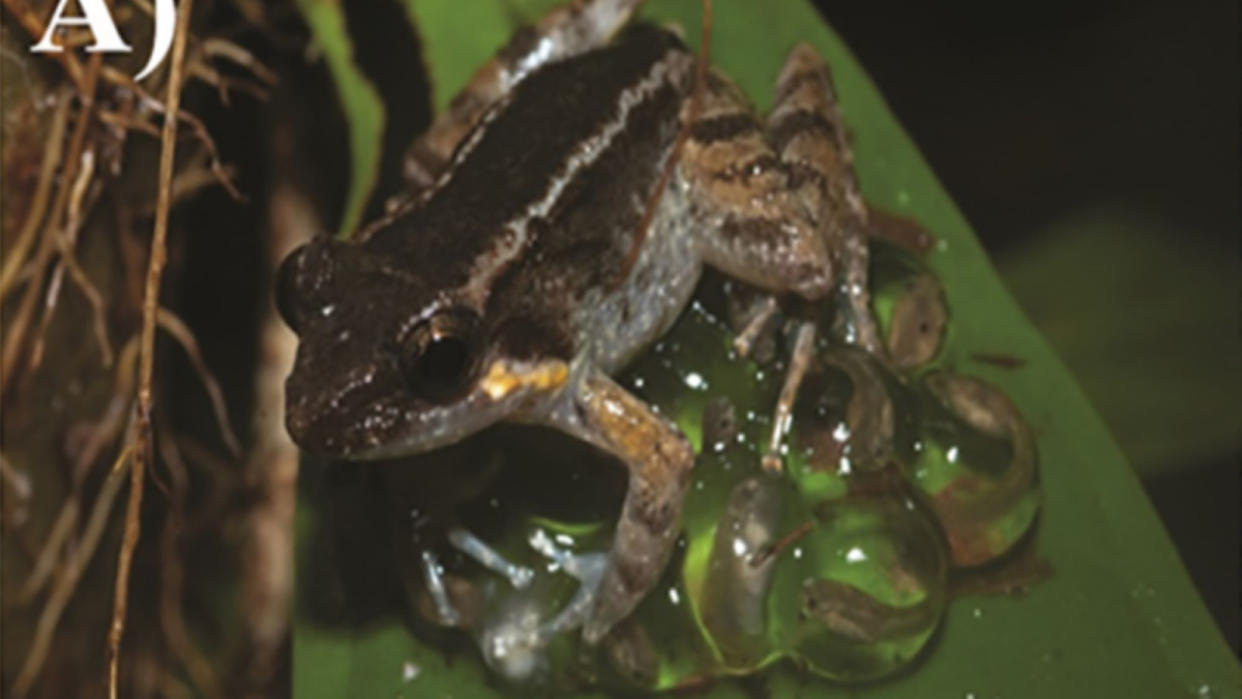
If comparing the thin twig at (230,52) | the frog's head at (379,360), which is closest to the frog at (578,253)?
the frog's head at (379,360)

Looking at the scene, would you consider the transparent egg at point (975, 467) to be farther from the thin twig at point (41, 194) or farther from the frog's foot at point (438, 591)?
the thin twig at point (41, 194)

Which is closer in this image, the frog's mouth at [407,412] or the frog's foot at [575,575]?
the frog's mouth at [407,412]

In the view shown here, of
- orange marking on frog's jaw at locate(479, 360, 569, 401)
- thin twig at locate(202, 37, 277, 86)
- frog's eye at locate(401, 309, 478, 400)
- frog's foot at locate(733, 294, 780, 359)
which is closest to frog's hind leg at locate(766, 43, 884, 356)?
frog's foot at locate(733, 294, 780, 359)

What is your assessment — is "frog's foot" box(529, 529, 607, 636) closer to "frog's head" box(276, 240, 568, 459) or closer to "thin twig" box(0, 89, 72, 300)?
"frog's head" box(276, 240, 568, 459)

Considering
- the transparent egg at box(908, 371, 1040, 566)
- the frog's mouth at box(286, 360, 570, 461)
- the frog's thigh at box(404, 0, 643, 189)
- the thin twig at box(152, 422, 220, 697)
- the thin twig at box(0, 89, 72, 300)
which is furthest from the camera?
the thin twig at box(152, 422, 220, 697)

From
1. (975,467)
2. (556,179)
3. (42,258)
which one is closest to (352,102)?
(556,179)

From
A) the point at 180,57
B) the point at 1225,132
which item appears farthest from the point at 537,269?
the point at 1225,132
